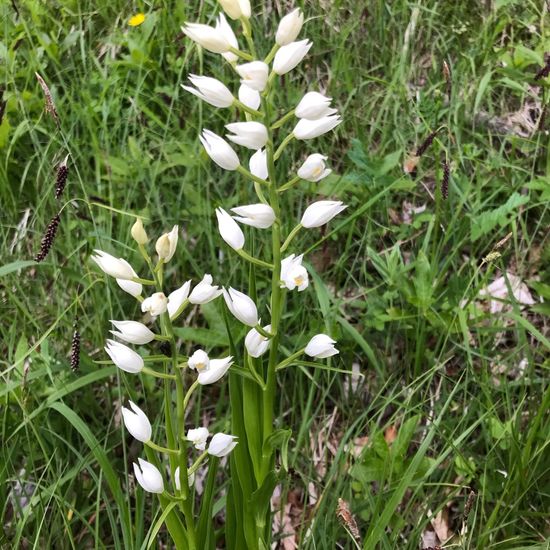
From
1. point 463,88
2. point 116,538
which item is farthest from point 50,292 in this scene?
point 463,88

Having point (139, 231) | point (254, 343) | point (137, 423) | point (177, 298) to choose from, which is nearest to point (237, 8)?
point (139, 231)

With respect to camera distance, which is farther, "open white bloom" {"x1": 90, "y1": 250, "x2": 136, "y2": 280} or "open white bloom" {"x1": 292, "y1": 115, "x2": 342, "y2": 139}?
"open white bloom" {"x1": 292, "y1": 115, "x2": 342, "y2": 139}

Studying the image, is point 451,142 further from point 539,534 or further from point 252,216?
point 252,216

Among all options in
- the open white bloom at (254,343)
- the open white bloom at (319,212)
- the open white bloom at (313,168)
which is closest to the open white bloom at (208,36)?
the open white bloom at (313,168)

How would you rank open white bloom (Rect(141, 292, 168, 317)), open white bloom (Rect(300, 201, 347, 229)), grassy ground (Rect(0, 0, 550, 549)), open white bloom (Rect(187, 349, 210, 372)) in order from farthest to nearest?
grassy ground (Rect(0, 0, 550, 549))
open white bloom (Rect(300, 201, 347, 229))
open white bloom (Rect(187, 349, 210, 372))
open white bloom (Rect(141, 292, 168, 317))

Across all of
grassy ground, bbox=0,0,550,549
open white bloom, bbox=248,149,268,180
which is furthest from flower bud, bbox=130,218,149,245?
grassy ground, bbox=0,0,550,549

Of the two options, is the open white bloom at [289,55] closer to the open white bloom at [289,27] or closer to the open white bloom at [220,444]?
the open white bloom at [289,27]

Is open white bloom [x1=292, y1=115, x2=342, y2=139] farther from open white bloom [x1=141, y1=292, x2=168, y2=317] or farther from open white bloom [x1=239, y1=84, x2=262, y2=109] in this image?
open white bloom [x1=141, y1=292, x2=168, y2=317]
